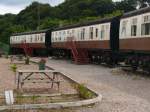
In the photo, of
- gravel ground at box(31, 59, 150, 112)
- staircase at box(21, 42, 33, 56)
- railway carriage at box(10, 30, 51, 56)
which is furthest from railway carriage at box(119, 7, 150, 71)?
staircase at box(21, 42, 33, 56)

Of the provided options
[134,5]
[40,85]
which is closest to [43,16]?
[134,5]

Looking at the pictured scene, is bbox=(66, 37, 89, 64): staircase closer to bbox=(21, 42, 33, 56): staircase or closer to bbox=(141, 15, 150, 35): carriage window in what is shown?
bbox=(141, 15, 150, 35): carriage window

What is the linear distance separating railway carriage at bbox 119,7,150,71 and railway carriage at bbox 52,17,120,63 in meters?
2.81

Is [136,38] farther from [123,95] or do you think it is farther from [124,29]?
[123,95]

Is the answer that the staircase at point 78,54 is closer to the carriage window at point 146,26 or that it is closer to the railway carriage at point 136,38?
the railway carriage at point 136,38

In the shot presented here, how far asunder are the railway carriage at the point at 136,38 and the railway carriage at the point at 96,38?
2811mm

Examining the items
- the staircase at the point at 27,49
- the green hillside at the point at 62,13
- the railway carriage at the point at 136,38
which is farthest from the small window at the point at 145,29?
the green hillside at the point at 62,13

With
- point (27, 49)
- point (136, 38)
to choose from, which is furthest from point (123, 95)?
point (27, 49)

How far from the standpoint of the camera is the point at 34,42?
5766 cm

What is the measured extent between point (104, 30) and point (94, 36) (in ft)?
7.36

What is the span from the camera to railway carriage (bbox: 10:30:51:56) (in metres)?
52.8

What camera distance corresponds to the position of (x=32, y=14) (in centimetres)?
11225

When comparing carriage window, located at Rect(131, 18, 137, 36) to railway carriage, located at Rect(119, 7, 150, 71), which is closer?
railway carriage, located at Rect(119, 7, 150, 71)

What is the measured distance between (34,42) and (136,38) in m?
34.7
